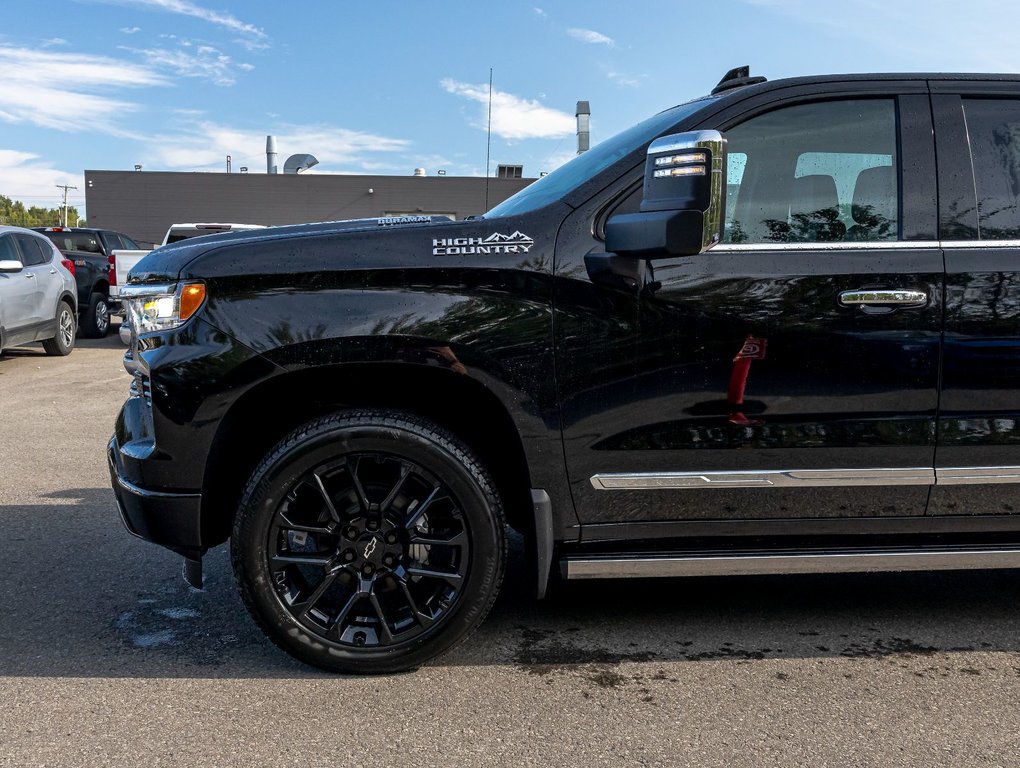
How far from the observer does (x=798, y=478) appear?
3.15m

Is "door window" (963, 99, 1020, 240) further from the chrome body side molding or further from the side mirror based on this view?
the side mirror

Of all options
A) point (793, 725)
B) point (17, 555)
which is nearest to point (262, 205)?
point (17, 555)

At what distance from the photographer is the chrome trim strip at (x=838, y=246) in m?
3.14

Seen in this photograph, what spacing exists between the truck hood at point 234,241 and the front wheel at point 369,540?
24.2 inches

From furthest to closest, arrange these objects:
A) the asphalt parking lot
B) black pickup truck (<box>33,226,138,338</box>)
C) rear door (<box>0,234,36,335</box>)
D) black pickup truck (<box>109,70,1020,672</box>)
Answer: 1. black pickup truck (<box>33,226,138,338</box>)
2. rear door (<box>0,234,36,335</box>)
3. black pickup truck (<box>109,70,1020,672</box>)
4. the asphalt parking lot

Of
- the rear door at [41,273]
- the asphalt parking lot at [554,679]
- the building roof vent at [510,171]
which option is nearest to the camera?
the asphalt parking lot at [554,679]

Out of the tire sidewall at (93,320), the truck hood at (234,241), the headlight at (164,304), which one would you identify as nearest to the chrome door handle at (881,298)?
the truck hood at (234,241)

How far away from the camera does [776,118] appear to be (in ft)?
10.7

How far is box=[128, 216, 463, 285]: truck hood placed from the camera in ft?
10.2

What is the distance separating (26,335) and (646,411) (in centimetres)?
1055

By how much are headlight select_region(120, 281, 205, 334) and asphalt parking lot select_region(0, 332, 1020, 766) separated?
117cm

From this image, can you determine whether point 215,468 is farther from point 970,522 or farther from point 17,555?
point 970,522

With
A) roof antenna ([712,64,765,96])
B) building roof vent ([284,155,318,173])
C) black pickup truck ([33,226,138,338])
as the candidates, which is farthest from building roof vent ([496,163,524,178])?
roof antenna ([712,64,765,96])

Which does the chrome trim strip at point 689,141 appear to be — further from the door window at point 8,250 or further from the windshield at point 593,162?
the door window at point 8,250
